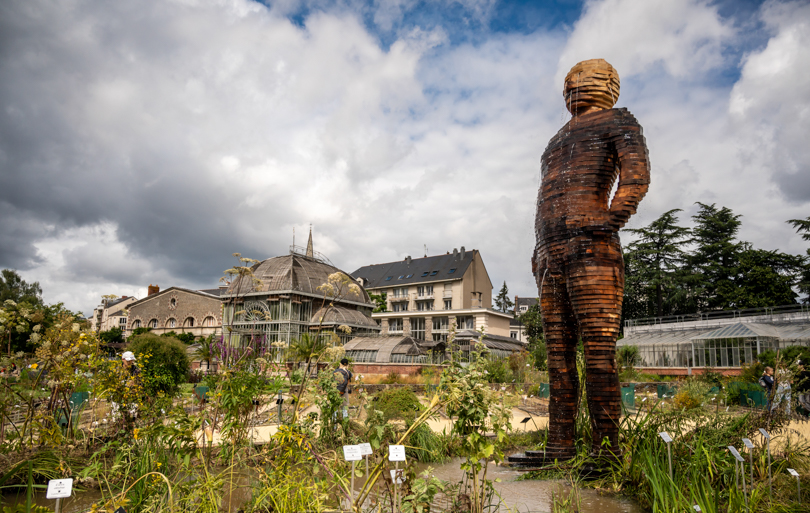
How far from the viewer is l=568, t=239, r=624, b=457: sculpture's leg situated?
3.73m

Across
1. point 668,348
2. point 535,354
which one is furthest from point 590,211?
point 668,348

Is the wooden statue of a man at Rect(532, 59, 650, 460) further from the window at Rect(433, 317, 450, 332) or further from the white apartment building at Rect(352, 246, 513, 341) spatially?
the window at Rect(433, 317, 450, 332)

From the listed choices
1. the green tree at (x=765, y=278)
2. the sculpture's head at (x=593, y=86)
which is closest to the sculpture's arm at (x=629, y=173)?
the sculpture's head at (x=593, y=86)

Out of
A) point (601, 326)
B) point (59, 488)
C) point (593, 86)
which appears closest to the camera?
point (59, 488)

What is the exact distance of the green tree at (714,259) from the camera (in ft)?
123

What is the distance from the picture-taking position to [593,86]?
14.5 feet

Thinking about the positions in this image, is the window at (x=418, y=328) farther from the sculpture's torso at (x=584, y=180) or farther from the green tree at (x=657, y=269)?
the sculpture's torso at (x=584, y=180)

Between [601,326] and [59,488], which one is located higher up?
[601,326]

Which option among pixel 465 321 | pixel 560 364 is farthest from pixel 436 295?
pixel 560 364

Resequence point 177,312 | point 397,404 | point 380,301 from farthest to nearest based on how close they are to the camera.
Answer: point 380,301, point 177,312, point 397,404

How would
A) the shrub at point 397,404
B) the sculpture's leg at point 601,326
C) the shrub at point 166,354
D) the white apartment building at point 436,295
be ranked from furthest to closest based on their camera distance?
the white apartment building at point 436,295, the shrub at point 166,354, the shrub at point 397,404, the sculpture's leg at point 601,326

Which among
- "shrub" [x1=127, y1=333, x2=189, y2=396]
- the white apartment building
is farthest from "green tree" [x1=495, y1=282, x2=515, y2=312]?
"shrub" [x1=127, y1=333, x2=189, y2=396]

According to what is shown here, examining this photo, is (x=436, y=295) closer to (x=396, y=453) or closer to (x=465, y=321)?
(x=465, y=321)

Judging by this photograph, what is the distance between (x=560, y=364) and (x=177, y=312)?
47970 millimetres
